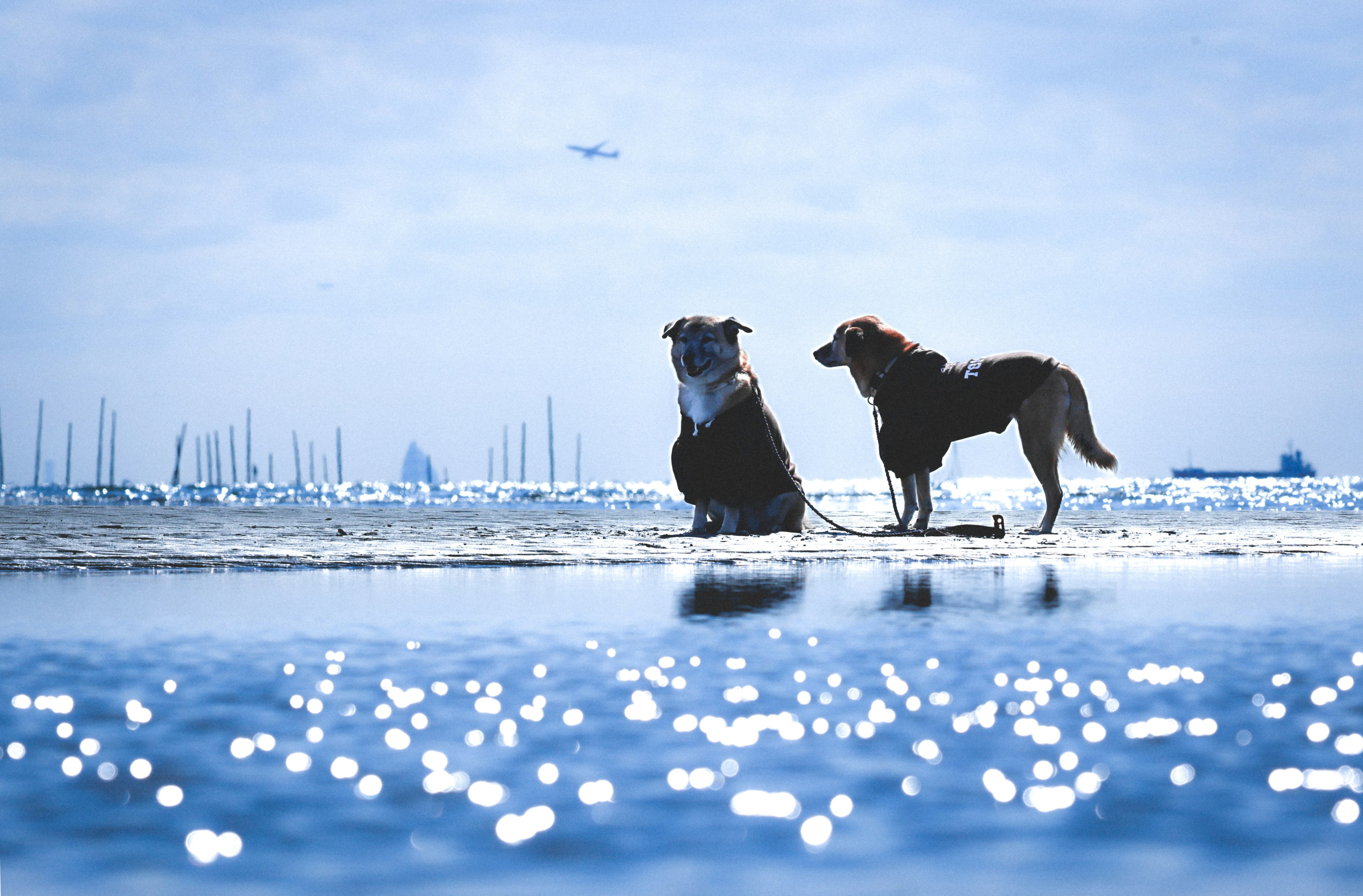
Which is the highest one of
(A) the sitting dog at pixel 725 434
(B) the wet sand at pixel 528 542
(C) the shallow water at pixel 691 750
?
(A) the sitting dog at pixel 725 434

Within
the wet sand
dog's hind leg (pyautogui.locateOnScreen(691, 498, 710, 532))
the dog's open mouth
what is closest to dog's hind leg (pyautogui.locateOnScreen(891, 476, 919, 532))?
the wet sand

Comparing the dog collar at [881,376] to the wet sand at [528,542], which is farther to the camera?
the dog collar at [881,376]

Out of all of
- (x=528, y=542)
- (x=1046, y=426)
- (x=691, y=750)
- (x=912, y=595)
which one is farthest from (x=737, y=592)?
(x=1046, y=426)

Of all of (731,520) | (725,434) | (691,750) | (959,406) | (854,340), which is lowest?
(691,750)

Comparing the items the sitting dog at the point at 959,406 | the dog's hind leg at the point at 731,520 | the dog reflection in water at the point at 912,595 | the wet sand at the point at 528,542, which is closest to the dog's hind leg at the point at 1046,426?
the sitting dog at the point at 959,406

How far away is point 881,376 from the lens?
1316 cm

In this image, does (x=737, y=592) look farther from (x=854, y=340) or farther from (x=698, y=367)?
(x=854, y=340)

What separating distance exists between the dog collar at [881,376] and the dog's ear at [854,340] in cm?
30

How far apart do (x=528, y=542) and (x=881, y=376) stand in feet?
12.6

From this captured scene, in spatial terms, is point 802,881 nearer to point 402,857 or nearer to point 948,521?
point 402,857

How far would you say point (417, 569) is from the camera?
30.2 ft

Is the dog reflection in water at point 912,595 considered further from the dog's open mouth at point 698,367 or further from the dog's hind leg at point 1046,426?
the dog's hind leg at point 1046,426

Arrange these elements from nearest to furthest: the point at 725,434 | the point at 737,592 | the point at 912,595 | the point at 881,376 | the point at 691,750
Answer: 1. the point at 691,750
2. the point at 912,595
3. the point at 737,592
4. the point at 725,434
5. the point at 881,376

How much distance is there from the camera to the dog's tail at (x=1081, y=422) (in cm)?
1274
